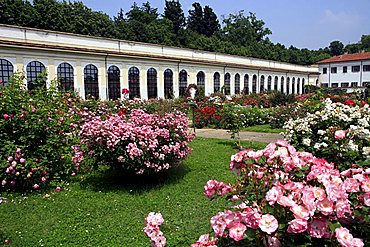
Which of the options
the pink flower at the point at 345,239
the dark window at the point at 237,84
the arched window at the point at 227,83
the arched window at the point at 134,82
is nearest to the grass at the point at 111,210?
the pink flower at the point at 345,239

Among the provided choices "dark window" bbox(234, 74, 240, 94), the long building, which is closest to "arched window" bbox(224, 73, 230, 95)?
the long building

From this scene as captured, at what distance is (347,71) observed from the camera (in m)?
50.0

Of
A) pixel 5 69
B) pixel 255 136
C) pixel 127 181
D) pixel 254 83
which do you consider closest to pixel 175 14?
pixel 254 83

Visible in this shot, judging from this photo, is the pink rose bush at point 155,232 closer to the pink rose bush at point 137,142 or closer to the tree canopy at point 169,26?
the pink rose bush at point 137,142

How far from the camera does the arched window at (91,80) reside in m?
22.6

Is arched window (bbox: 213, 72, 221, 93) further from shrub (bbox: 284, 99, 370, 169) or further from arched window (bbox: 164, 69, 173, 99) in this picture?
shrub (bbox: 284, 99, 370, 169)

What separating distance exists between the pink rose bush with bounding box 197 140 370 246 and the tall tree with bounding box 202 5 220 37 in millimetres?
72170

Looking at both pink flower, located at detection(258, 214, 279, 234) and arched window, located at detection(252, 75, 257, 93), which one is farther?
arched window, located at detection(252, 75, 257, 93)

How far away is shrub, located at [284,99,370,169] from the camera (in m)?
3.92

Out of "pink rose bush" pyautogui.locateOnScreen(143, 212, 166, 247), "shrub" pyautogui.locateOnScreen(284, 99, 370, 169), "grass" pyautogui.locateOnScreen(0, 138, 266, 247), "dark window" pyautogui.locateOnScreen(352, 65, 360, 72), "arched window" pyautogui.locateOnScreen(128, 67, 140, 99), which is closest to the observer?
"pink rose bush" pyautogui.locateOnScreen(143, 212, 166, 247)

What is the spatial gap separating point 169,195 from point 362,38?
104m

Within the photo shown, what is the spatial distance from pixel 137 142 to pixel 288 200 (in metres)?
3.58

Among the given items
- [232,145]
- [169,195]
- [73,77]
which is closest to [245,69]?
[73,77]

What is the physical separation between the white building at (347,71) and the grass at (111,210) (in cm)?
4877
